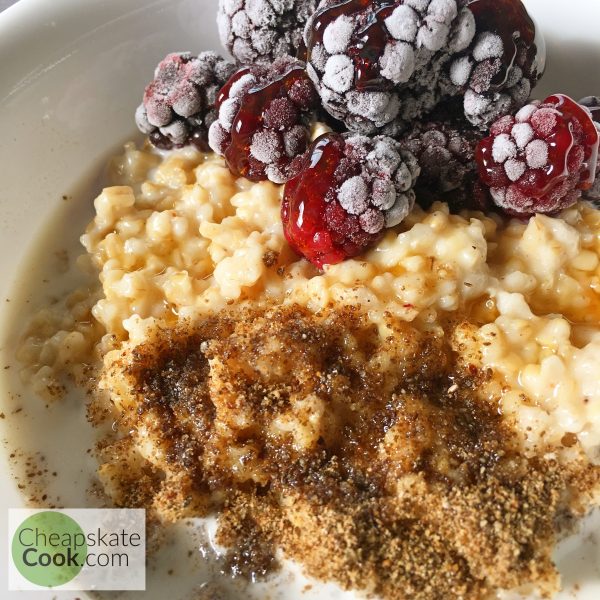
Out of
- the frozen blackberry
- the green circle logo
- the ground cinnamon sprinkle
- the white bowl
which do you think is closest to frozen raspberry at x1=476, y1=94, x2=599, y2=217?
the ground cinnamon sprinkle

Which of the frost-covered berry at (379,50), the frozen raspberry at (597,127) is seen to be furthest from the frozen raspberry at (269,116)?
the frozen raspberry at (597,127)

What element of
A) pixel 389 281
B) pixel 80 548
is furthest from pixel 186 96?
pixel 80 548

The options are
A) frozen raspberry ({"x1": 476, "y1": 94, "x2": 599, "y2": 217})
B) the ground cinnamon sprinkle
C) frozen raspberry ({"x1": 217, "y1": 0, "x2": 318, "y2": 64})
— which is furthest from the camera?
frozen raspberry ({"x1": 217, "y1": 0, "x2": 318, "y2": 64})

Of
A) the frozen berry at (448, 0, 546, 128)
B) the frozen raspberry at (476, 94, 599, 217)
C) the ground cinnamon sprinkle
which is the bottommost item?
the ground cinnamon sprinkle

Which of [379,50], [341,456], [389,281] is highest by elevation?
[379,50]

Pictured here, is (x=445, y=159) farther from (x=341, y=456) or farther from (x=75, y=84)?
(x=75, y=84)

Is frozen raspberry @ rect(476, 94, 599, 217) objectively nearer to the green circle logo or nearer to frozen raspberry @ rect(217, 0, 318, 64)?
frozen raspberry @ rect(217, 0, 318, 64)

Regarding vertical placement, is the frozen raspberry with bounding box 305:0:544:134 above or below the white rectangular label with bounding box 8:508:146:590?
above
